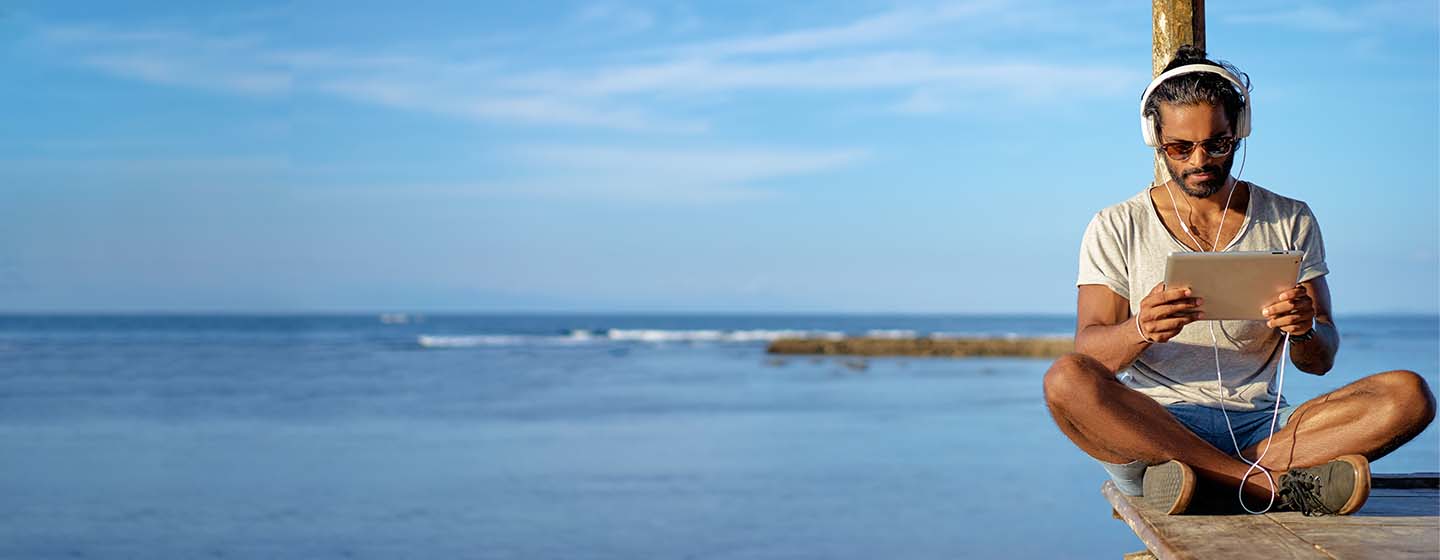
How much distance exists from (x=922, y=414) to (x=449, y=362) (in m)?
12.3

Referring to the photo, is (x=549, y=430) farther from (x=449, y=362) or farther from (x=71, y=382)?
(x=449, y=362)

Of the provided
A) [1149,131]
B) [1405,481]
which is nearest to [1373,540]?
[1149,131]

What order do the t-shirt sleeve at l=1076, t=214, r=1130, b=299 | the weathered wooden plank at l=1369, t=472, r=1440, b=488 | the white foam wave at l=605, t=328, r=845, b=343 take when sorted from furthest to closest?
1. the white foam wave at l=605, t=328, r=845, b=343
2. the weathered wooden plank at l=1369, t=472, r=1440, b=488
3. the t-shirt sleeve at l=1076, t=214, r=1130, b=299

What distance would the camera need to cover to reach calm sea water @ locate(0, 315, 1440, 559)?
18.6 ft

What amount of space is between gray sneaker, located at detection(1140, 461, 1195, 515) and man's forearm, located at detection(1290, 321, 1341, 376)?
41 centimetres

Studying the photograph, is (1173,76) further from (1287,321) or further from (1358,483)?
(1358,483)

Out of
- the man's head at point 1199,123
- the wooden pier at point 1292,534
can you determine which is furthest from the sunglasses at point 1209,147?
the wooden pier at point 1292,534

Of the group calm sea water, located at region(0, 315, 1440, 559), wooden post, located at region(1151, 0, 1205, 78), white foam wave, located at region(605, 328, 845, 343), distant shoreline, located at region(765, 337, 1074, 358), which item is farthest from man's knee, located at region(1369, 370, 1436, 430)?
white foam wave, located at region(605, 328, 845, 343)

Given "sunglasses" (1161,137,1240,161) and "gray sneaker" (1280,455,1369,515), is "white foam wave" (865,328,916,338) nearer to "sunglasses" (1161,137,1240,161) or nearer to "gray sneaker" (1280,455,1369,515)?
"sunglasses" (1161,137,1240,161)

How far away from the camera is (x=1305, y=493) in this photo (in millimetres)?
2748

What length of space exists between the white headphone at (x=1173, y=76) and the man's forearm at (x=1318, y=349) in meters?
0.49

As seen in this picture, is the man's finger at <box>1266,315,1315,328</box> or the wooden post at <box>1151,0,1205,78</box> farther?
the wooden post at <box>1151,0,1205,78</box>

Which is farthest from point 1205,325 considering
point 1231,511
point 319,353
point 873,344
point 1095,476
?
point 319,353

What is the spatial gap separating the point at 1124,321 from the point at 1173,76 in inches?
22.8
